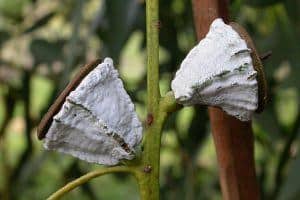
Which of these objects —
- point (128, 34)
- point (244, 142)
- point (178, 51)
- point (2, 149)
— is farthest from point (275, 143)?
point (244, 142)

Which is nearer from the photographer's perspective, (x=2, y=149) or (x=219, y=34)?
(x=219, y=34)

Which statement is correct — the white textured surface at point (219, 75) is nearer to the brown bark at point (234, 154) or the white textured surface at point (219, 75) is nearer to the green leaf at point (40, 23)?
the brown bark at point (234, 154)

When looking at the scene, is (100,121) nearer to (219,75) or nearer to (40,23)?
(219,75)

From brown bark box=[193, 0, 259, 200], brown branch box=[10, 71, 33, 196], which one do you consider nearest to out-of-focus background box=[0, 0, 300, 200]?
brown branch box=[10, 71, 33, 196]

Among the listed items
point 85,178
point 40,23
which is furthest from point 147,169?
point 40,23

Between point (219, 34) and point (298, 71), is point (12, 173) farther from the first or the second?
point (219, 34)

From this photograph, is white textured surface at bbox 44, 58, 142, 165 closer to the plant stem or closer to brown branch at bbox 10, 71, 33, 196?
the plant stem
